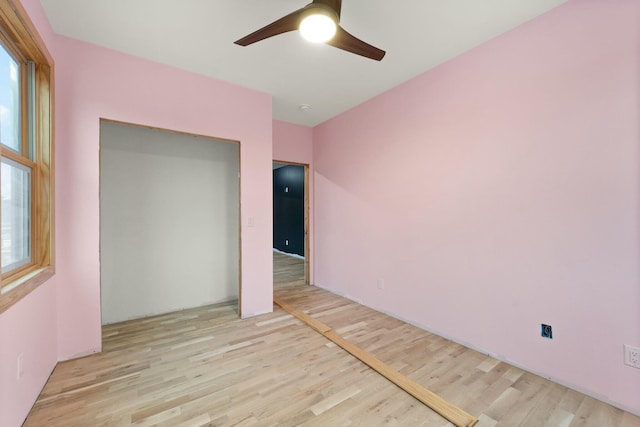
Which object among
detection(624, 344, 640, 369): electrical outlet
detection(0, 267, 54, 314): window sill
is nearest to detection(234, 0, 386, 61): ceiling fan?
detection(0, 267, 54, 314): window sill

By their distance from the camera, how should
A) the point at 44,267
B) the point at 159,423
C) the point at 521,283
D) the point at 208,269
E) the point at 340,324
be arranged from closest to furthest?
the point at 159,423 → the point at 44,267 → the point at 521,283 → the point at 340,324 → the point at 208,269

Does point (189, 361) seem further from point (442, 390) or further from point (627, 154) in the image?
point (627, 154)

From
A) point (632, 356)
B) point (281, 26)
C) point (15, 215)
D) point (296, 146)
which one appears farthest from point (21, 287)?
point (632, 356)

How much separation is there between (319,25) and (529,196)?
6.51ft

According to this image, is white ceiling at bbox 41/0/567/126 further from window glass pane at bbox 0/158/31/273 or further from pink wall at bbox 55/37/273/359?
window glass pane at bbox 0/158/31/273

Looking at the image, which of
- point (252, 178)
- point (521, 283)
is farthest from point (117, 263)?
point (521, 283)

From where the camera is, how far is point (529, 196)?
2.04 m

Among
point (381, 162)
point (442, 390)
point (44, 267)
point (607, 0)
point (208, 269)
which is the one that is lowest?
point (442, 390)

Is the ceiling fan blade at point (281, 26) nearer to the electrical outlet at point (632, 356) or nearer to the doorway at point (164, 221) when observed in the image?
the doorway at point (164, 221)

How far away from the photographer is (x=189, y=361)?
2189mm

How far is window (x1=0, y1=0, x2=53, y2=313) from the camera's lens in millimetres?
1533

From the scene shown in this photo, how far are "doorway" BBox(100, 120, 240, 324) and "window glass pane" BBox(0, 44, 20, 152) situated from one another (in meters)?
1.13

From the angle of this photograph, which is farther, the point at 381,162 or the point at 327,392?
the point at 381,162

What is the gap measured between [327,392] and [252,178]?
228 cm
